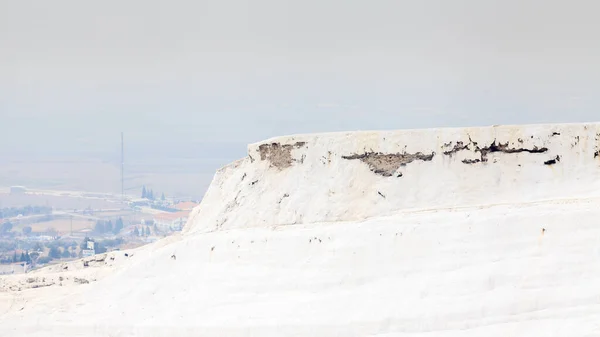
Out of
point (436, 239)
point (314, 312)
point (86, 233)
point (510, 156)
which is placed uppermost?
point (510, 156)

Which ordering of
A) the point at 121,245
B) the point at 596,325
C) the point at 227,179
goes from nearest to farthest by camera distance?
the point at 596,325
the point at 227,179
the point at 121,245

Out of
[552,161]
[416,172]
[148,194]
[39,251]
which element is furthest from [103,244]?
[552,161]

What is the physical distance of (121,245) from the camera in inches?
3103

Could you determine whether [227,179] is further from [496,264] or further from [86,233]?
[86,233]

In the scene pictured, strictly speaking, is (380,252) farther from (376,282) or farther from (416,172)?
(416,172)

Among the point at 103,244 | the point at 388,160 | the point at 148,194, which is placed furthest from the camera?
the point at 148,194

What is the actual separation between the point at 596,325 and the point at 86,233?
265ft

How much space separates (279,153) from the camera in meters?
23.0

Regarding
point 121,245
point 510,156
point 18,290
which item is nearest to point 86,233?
point 121,245

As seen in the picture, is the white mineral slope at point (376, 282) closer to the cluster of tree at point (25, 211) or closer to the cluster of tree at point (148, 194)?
the cluster of tree at point (25, 211)

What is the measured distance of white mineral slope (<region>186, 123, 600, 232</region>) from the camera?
20.4m

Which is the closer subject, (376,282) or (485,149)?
(376,282)

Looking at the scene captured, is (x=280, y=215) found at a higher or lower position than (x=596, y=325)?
higher

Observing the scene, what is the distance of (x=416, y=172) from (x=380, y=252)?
7.24 feet
